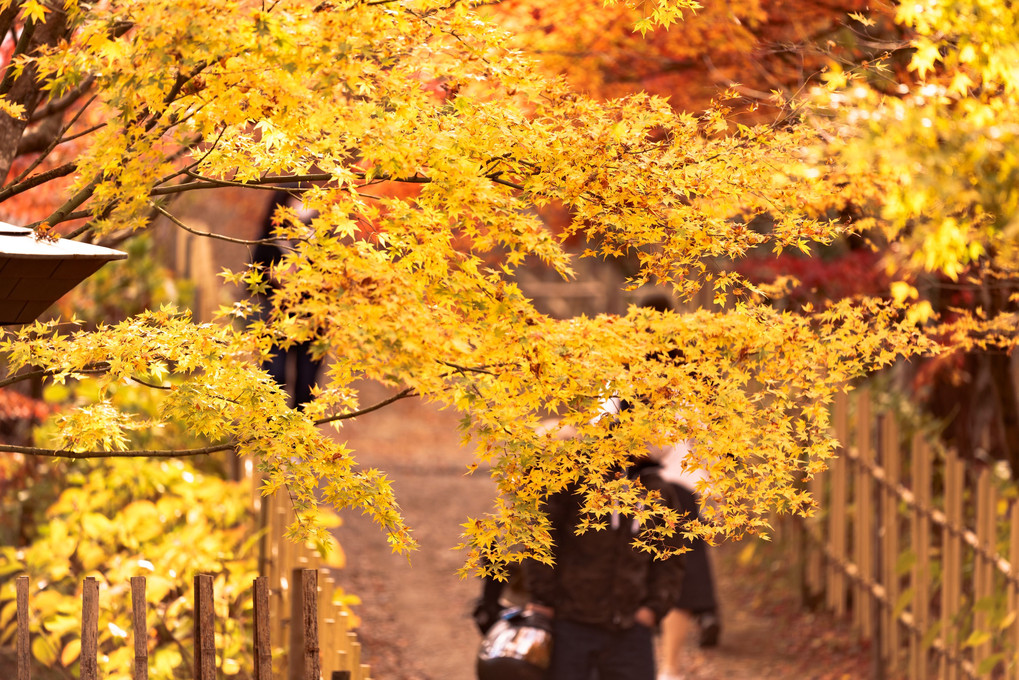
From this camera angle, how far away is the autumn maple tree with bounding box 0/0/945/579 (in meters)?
2.98

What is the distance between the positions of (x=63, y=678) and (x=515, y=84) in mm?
4141

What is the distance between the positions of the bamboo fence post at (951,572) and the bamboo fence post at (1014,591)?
1.93 feet

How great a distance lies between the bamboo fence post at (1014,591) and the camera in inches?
220

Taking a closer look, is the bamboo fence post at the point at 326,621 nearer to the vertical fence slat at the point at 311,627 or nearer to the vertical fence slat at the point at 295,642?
the vertical fence slat at the point at 295,642

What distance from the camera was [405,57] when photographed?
3559 mm

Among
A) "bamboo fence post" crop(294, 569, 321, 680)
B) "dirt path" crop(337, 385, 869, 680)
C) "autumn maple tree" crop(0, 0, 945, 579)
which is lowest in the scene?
"dirt path" crop(337, 385, 869, 680)

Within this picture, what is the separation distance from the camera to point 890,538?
734 centimetres

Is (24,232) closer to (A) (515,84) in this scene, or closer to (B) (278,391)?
(B) (278,391)

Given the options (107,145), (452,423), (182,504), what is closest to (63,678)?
(182,504)

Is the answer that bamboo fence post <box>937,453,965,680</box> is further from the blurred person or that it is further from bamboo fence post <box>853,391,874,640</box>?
the blurred person

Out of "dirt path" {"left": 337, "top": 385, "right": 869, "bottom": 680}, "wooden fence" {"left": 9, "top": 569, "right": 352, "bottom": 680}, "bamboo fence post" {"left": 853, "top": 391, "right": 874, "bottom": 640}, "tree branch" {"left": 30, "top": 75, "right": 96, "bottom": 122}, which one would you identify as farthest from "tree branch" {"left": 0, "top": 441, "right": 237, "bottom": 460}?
"bamboo fence post" {"left": 853, "top": 391, "right": 874, "bottom": 640}

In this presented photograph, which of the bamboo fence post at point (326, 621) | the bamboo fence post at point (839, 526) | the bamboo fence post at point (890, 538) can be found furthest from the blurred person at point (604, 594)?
the bamboo fence post at point (839, 526)

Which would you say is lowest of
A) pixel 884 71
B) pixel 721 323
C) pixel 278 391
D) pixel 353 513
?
pixel 353 513

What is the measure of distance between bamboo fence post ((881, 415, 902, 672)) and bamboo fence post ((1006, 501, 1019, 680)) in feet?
4.57
